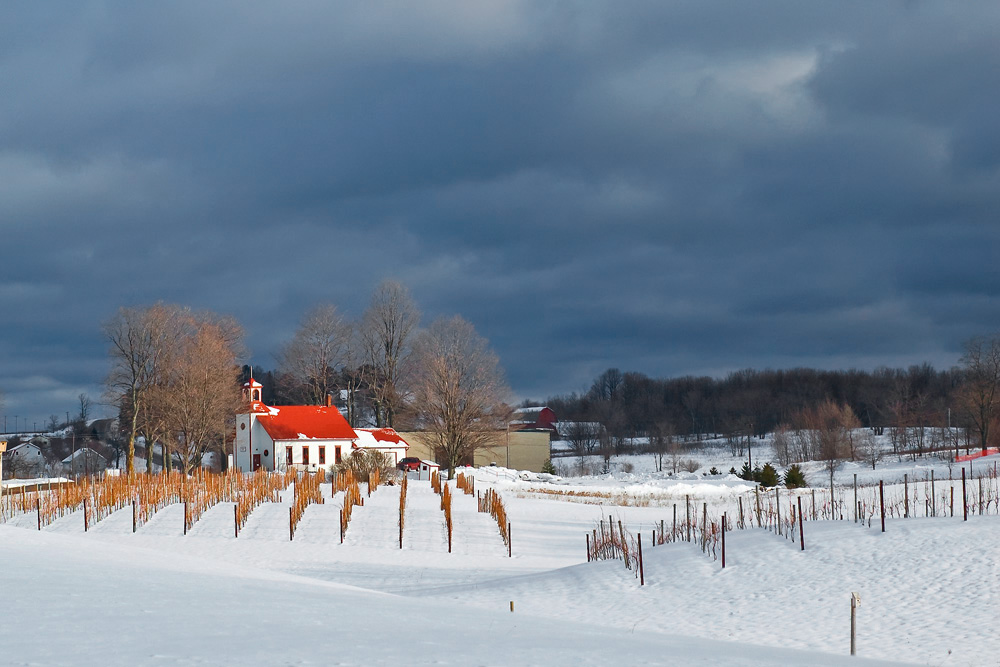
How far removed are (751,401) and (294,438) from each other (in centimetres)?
7241

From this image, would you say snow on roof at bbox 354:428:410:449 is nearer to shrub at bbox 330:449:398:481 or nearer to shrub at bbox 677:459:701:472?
shrub at bbox 330:449:398:481

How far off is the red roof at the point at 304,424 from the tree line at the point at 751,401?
36.5 m

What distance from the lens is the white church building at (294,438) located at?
192 feet

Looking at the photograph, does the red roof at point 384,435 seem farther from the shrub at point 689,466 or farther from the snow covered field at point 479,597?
the snow covered field at point 479,597

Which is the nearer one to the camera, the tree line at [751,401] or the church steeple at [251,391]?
the church steeple at [251,391]

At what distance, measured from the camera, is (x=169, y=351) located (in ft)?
185

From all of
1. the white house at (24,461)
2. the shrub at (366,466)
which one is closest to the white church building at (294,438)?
the shrub at (366,466)

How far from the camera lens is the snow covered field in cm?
837

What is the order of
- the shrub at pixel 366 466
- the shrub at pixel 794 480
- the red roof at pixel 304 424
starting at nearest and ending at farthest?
the shrub at pixel 366 466 → the shrub at pixel 794 480 → the red roof at pixel 304 424

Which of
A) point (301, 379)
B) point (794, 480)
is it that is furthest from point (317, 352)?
point (794, 480)

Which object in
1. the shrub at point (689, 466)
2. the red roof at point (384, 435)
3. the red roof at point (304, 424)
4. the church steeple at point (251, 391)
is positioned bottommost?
the shrub at point (689, 466)

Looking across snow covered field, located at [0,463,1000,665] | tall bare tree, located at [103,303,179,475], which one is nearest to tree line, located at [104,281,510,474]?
tall bare tree, located at [103,303,179,475]

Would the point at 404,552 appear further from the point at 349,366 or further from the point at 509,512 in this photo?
the point at 349,366

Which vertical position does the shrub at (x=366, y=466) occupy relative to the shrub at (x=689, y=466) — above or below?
above
